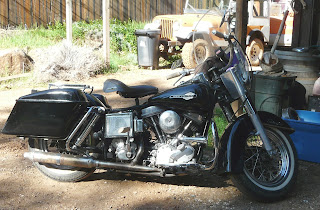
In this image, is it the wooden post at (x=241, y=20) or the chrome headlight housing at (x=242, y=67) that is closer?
the chrome headlight housing at (x=242, y=67)

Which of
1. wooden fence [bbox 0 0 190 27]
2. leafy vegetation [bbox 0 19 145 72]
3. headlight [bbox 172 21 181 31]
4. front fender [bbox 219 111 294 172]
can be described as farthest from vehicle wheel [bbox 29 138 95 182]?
wooden fence [bbox 0 0 190 27]

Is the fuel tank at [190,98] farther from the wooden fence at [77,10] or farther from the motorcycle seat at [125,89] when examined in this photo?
the wooden fence at [77,10]

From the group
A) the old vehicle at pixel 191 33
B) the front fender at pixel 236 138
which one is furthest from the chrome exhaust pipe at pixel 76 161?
the old vehicle at pixel 191 33

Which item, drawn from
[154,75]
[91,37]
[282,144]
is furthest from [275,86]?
[91,37]

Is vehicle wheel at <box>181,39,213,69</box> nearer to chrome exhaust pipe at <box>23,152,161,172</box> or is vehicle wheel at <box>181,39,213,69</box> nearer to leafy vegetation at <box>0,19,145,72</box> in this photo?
leafy vegetation at <box>0,19,145,72</box>

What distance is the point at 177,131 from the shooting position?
12.7 feet

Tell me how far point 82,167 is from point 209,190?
1.17 m

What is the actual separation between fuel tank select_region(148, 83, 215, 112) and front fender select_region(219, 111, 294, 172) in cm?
27

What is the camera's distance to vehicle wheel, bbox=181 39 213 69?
1132cm

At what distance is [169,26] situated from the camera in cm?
1235

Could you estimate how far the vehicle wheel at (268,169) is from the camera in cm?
377

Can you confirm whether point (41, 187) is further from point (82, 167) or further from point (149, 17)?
point (149, 17)

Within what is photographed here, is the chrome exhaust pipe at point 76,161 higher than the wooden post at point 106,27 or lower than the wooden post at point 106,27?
lower

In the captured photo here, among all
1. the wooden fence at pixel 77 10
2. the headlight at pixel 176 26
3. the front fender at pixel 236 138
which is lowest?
the front fender at pixel 236 138
